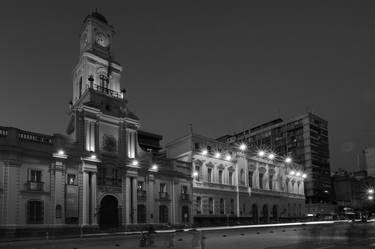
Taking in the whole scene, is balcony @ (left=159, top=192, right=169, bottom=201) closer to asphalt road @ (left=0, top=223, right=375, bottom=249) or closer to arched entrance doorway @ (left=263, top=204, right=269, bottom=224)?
asphalt road @ (left=0, top=223, right=375, bottom=249)

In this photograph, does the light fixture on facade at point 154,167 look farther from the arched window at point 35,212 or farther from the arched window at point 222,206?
the arched window at point 222,206

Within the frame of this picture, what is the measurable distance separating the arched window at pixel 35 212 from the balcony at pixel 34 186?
49.2 inches

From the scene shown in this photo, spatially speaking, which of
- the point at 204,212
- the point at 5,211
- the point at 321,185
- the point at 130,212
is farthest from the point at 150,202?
the point at 321,185

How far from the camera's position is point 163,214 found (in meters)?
56.1

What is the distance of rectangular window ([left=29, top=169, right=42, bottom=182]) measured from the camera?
42750 mm

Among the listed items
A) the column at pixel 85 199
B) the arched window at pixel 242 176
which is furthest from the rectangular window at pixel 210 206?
the column at pixel 85 199

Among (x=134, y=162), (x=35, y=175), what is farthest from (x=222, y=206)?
(x=35, y=175)

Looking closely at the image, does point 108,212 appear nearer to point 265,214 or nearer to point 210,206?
point 210,206

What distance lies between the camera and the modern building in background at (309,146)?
128m

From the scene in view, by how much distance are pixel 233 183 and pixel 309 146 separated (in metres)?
63.2

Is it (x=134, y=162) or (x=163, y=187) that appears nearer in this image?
(x=134, y=162)

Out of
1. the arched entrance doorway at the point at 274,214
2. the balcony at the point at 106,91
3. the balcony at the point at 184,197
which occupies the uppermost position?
the balcony at the point at 106,91

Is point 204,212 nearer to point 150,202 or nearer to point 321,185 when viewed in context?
point 150,202

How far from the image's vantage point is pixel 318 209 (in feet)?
386
